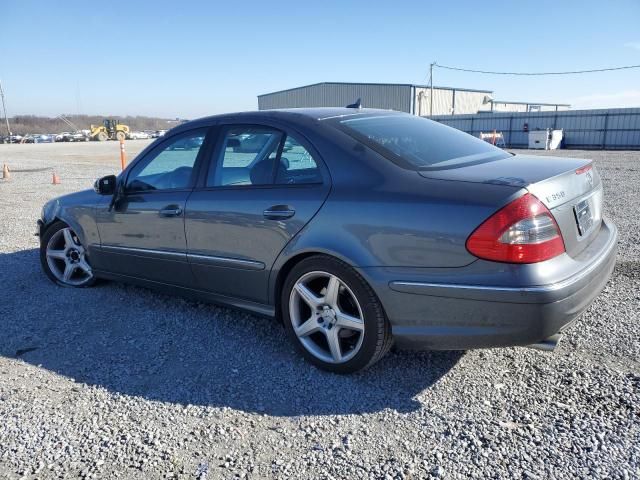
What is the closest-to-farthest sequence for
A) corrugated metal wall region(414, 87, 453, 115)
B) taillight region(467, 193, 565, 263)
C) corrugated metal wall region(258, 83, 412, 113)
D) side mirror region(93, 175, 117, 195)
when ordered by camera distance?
1. taillight region(467, 193, 565, 263)
2. side mirror region(93, 175, 117, 195)
3. corrugated metal wall region(258, 83, 412, 113)
4. corrugated metal wall region(414, 87, 453, 115)

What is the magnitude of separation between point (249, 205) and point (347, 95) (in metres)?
46.0

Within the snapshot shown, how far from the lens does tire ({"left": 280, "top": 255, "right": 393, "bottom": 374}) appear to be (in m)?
2.91

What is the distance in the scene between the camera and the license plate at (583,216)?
2.87 metres

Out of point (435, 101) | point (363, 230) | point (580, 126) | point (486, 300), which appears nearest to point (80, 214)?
point (363, 230)

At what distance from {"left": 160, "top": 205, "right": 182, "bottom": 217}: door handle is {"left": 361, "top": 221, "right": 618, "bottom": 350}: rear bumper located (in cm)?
161

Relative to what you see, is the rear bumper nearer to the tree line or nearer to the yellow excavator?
the yellow excavator

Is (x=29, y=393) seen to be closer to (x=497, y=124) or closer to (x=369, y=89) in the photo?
(x=497, y=124)

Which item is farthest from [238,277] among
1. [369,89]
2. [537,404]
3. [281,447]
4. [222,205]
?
[369,89]

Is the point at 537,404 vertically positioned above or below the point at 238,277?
below

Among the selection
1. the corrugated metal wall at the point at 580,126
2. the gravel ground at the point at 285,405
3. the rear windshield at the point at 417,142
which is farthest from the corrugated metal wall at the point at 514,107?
the gravel ground at the point at 285,405

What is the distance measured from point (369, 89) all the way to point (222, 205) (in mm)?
44875

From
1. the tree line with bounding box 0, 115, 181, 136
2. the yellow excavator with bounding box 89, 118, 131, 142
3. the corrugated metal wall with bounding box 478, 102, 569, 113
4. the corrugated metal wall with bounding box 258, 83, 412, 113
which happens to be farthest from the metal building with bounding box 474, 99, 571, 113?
the tree line with bounding box 0, 115, 181, 136

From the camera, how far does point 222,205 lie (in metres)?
3.49

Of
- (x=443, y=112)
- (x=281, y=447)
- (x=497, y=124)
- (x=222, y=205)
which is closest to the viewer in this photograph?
(x=281, y=447)
